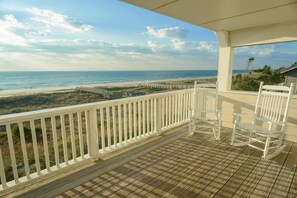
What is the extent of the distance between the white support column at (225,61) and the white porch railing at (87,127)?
0.87m

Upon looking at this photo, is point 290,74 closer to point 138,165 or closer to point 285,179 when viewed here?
point 285,179

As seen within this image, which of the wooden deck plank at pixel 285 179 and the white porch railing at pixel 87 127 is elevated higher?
the white porch railing at pixel 87 127

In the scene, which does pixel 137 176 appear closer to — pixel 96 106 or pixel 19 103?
pixel 96 106

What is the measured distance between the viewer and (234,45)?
12.3ft

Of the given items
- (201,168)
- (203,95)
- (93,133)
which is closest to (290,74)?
(203,95)

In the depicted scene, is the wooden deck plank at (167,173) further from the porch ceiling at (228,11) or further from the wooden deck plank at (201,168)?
the porch ceiling at (228,11)

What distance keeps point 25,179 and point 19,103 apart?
1033cm

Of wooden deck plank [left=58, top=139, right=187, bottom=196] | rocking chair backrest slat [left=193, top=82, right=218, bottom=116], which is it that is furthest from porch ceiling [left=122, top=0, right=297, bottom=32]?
wooden deck plank [left=58, top=139, right=187, bottom=196]

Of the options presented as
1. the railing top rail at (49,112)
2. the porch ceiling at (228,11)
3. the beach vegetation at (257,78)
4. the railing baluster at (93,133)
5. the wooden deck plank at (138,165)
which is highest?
the porch ceiling at (228,11)

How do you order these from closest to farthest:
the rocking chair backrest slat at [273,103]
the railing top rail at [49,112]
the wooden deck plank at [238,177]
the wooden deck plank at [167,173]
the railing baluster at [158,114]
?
the railing top rail at [49,112] < the wooden deck plank at [238,177] < the wooden deck plank at [167,173] < the rocking chair backrest slat at [273,103] < the railing baluster at [158,114]

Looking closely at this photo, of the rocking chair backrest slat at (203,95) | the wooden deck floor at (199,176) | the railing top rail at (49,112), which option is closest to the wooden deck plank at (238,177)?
the wooden deck floor at (199,176)

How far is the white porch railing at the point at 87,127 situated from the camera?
1781 millimetres

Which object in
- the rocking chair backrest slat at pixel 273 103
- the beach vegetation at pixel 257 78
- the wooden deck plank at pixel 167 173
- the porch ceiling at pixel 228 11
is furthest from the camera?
the beach vegetation at pixel 257 78

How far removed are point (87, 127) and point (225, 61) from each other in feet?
11.4
